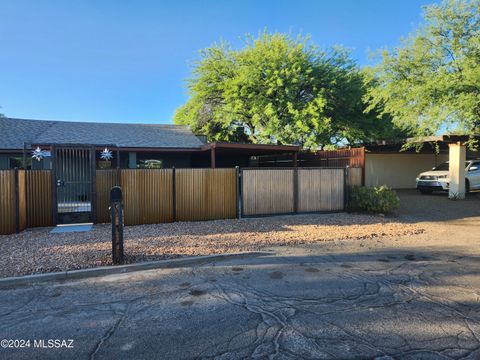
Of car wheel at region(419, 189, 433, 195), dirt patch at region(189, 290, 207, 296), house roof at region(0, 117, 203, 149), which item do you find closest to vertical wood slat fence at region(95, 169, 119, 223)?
dirt patch at region(189, 290, 207, 296)

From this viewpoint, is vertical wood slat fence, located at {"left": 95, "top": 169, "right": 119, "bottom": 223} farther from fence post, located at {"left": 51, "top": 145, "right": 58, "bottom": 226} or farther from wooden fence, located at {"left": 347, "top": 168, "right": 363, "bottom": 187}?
wooden fence, located at {"left": 347, "top": 168, "right": 363, "bottom": 187}

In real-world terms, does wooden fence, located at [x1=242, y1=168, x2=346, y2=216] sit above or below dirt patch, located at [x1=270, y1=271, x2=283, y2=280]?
above

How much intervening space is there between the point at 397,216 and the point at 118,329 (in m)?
10.1

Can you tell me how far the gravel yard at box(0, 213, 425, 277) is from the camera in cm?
586

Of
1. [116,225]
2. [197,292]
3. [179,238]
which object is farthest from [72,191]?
[197,292]

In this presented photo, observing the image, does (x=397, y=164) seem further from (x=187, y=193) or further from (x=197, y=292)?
(x=197, y=292)

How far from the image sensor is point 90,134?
1734 centimetres

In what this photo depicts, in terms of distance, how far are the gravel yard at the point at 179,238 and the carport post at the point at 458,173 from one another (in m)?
7.09

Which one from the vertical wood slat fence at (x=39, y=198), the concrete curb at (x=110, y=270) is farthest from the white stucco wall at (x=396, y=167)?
the vertical wood slat fence at (x=39, y=198)

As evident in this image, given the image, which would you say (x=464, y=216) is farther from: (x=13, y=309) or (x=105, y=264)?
(x=13, y=309)

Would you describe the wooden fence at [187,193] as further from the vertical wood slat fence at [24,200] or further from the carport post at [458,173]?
the carport post at [458,173]

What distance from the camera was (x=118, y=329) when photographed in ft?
11.4

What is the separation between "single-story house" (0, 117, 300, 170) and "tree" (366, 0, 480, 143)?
473 cm

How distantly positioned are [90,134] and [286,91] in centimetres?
1053
